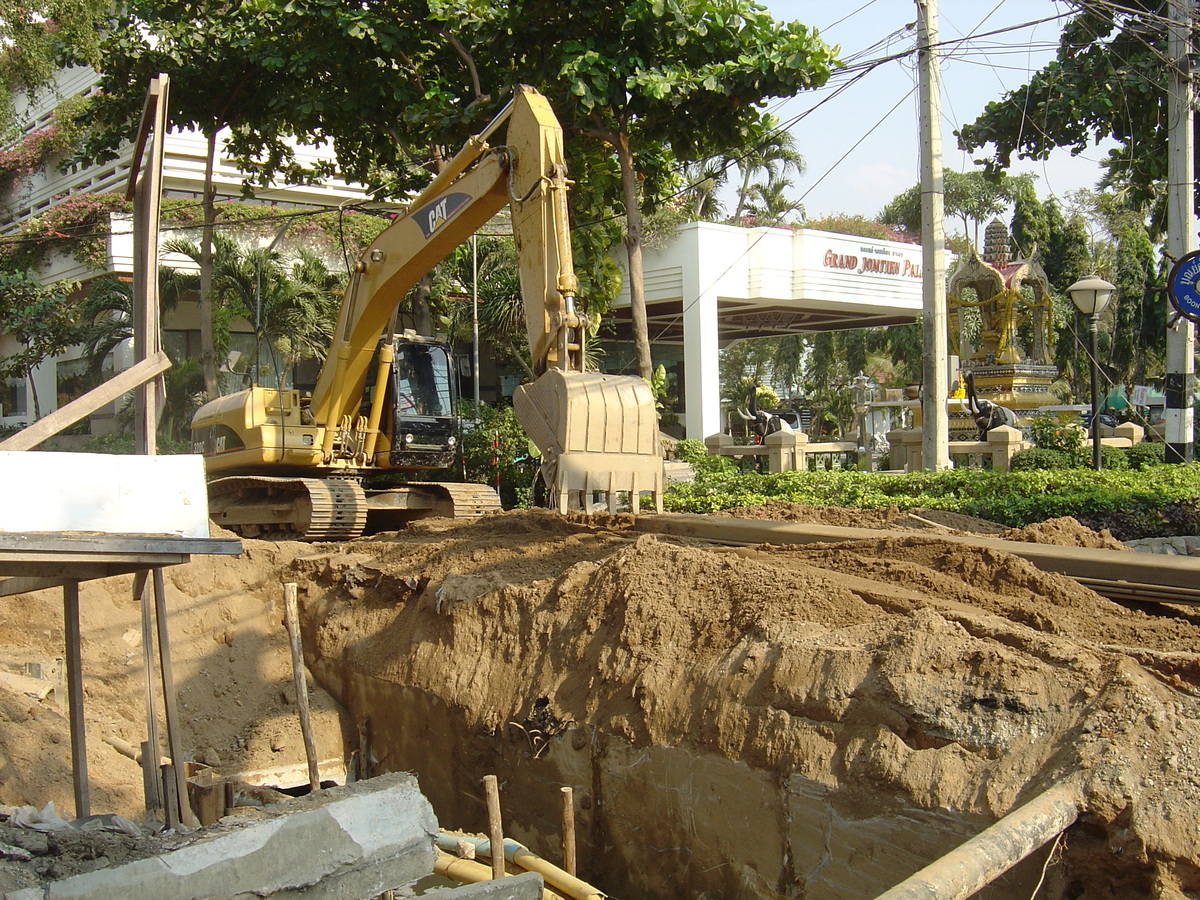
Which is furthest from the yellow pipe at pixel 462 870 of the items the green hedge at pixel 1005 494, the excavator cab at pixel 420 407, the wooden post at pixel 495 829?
the excavator cab at pixel 420 407

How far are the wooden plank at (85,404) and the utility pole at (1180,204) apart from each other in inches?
497

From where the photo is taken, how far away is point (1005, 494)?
12.0 m

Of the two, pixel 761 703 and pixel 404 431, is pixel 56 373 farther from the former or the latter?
pixel 761 703

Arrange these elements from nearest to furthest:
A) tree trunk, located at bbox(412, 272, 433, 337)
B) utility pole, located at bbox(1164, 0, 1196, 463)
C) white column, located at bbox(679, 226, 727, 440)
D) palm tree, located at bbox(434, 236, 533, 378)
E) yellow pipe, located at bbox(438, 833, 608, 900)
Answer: yellow pipe, located at bbox(438, 833, 608, 900), utility pole, located at bbox(1164, 0, 1196, 463), tree trunk, located at bbox(412, 272, 433, 337), palm tree, located at bbox(434, 236, 533, 378), white column, located at bbox(679, 226, 727, 440)

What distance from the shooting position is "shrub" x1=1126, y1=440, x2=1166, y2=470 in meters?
15.1

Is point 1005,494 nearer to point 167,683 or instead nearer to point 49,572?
point 167,683

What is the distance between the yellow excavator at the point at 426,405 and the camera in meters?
7.91

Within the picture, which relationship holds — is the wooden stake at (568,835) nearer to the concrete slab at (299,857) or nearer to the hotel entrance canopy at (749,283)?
the concrete slab at (299,857)

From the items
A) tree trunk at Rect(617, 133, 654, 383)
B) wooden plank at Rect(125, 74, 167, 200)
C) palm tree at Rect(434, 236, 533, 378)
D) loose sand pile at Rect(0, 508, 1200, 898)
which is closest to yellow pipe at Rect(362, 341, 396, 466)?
loose sand pile at Rect(0, 508, 1200, 898)

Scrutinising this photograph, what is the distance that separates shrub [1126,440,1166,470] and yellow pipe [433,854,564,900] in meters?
12.5

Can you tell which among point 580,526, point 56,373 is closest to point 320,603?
point 580,526

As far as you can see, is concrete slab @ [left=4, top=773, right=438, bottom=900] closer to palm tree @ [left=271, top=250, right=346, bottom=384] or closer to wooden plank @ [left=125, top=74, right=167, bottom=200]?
wooden plank @ [left=125, top=74, right=167, bottom=200]

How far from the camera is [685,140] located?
47.5 ft

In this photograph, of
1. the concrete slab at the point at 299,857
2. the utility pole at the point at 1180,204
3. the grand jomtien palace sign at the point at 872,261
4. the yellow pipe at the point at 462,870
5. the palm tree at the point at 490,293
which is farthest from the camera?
the grand jomtien palace sign at the point at 872,261
